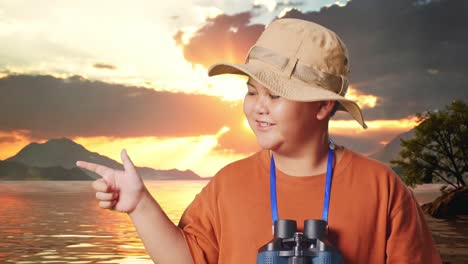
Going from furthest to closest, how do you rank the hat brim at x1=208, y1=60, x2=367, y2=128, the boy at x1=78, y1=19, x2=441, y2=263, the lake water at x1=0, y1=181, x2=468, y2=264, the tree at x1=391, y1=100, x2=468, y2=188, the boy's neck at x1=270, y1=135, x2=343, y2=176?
1. the tree at x1=391, y1=100, x2=468, y2=188
2. the lake water at x1=0, y1=181, x2=468, y2=264
3. the boy's neck at x1=270, y1=135, x2=343, y2=176
4. the boy at x1=78, y1=19, x2=441, y2=263
5. the hat brim at x1=208, y1=60, x2=367, y2=128

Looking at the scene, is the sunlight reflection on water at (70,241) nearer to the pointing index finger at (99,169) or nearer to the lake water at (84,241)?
the lake water at (84,241)

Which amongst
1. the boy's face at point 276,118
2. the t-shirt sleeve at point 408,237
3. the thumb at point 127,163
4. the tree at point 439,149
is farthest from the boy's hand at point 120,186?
the tree at point 439,149

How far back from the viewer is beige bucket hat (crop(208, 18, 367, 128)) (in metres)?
4.05

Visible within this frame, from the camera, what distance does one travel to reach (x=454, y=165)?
4497cm

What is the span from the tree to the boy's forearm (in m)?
40.2

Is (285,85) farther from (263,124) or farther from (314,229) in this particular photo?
(314,229)

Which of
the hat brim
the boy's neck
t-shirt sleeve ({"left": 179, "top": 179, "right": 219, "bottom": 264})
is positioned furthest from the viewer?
t-shirt sleeve ({"left": 179, "top": 179, "right": 219, "bottom": 264})

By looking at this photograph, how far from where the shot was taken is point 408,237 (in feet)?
Answer: 13.6

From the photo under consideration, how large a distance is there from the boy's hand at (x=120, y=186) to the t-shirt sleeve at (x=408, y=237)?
1.16 m

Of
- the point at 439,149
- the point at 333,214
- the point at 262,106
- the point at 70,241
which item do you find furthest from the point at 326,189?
the point at 439,149

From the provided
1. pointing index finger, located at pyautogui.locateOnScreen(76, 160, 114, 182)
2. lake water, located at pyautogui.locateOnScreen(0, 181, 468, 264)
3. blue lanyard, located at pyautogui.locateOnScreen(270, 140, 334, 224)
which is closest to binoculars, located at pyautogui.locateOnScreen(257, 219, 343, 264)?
blue lanyard, located at pyautogui.locateOnScreen(270, 140, 334, 224)

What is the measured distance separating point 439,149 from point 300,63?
4198 centimetres

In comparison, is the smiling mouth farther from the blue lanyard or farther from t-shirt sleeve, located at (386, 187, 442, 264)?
t-shirt sleeve, located at (386, 187, 442, 264)

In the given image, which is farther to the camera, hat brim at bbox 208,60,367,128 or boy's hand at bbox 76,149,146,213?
Answer: boy's hand at bbox 76,149,146,213
